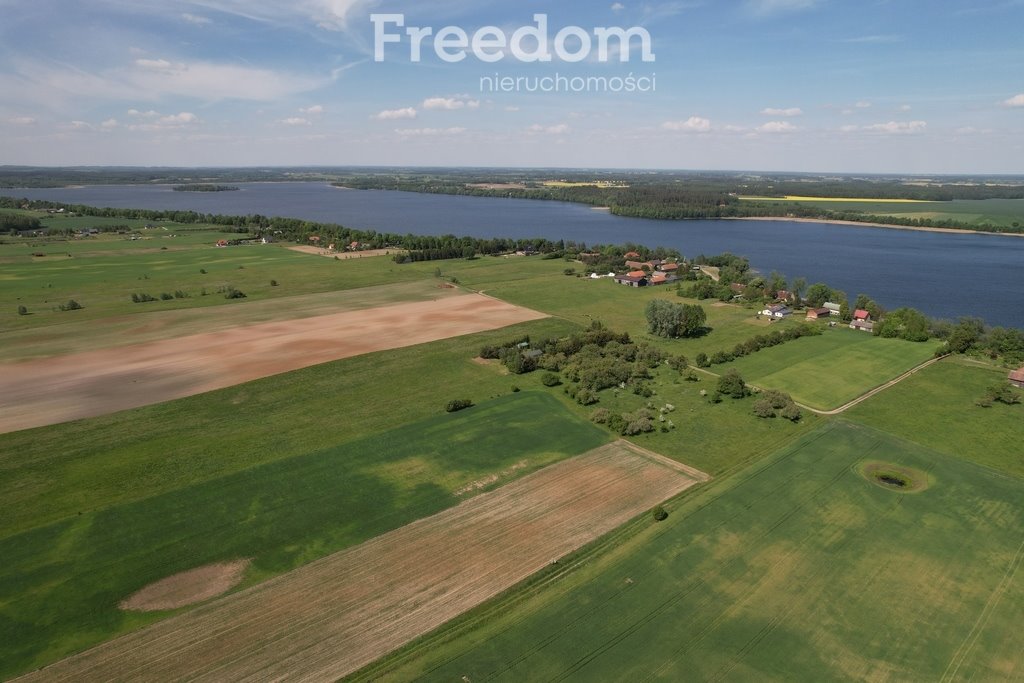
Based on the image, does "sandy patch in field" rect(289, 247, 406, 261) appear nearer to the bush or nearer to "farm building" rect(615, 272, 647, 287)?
"farm building" rect(615, 272, 647, 287)

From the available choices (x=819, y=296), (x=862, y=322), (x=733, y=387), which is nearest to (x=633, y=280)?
(x=819, y=296)

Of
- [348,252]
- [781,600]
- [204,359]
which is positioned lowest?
[781,600]

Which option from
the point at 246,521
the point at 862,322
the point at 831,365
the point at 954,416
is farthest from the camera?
the point at 862,322

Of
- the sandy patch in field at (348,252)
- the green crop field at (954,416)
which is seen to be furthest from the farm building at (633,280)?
the sandy patch in field at (348,252)

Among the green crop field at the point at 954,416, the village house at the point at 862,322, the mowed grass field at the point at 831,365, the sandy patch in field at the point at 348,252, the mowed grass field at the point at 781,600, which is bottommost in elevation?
the mowed grass field at the point at 781,600

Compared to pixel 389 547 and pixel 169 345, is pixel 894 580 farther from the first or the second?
pixel 169 345

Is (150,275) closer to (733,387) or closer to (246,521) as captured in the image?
(246,521)

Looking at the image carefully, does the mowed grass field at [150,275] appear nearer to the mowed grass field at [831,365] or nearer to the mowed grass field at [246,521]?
the mowed grass field at [246,521]
